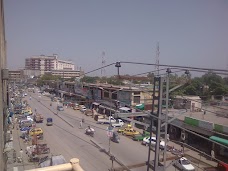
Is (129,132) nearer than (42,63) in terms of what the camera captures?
Yes

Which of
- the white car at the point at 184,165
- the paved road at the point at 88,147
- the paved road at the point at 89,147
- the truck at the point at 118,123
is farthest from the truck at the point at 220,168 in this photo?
the truck at the point at 118,123

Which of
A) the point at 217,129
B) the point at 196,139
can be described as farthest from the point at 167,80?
the point at 196,139

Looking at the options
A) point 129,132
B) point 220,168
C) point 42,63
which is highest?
point 42,63

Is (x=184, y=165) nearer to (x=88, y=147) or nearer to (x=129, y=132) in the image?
(x=88, y=147)

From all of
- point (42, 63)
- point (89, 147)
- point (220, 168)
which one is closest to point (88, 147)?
point (89, 147)

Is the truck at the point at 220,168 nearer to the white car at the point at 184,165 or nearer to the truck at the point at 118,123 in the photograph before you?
the white car at the point at 184,165

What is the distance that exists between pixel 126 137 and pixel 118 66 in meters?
10.0

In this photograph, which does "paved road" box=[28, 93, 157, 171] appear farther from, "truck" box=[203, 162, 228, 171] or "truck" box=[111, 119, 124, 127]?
"truck" box=[203, 162, 228, 171]

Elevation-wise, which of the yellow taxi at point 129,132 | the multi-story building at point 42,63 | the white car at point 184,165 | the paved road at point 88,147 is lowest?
the paved road at point 88,147

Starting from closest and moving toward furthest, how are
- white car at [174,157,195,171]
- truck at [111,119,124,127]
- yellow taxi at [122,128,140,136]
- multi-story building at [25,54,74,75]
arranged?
white car at [174,157,195,171] < yellow taxi at [122,128,140,136] < truck at [111,119,124,127] < multi-story building at [25,54,74,75]

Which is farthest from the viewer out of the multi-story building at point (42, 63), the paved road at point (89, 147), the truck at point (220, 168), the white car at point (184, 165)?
the multi-story building at point (42, 63)

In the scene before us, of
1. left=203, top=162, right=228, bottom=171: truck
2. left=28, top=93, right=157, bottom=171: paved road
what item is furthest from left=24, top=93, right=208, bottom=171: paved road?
left=203, top=162, right=228, bottom=171: truck

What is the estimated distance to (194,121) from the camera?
10.9 m

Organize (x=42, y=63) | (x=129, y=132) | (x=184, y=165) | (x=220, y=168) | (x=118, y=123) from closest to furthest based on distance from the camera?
1. (x=220, y=168)
2. (x=184, y=165)
3. (x=129, y=132)
4. (x=118, y=123)
5. (x=42, y=63)
